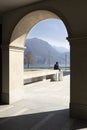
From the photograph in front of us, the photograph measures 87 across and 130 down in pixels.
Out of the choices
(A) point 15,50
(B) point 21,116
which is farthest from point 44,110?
(A) point 15,50

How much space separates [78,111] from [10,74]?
3.04m

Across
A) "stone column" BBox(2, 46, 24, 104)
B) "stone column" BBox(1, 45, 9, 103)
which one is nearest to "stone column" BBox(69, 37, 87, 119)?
"stone column" BBox(2, 46, 24, 104)

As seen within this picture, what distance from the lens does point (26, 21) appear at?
289 inches

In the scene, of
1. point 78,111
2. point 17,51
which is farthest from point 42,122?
point 17,51

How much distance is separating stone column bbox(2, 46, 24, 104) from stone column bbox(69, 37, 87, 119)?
2.64m

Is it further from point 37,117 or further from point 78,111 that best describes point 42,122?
point 78,111

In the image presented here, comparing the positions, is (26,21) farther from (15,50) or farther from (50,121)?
(50,121)

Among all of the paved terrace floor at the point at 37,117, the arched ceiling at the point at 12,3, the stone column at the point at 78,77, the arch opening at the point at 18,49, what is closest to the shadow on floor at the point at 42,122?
the paved terrace floor at the point at 37,117

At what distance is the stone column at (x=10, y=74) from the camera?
746cm

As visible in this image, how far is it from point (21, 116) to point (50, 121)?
947 millimetres

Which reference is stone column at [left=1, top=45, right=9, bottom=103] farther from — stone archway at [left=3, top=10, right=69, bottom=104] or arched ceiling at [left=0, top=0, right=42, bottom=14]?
arched ceiling at [left=0, top=0, right=42, bottom=14]

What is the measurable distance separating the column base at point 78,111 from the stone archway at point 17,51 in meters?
2.66

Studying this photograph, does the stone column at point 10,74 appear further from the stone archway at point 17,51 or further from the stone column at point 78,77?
the stone column at point 78,77

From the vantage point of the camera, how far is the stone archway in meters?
7.26
